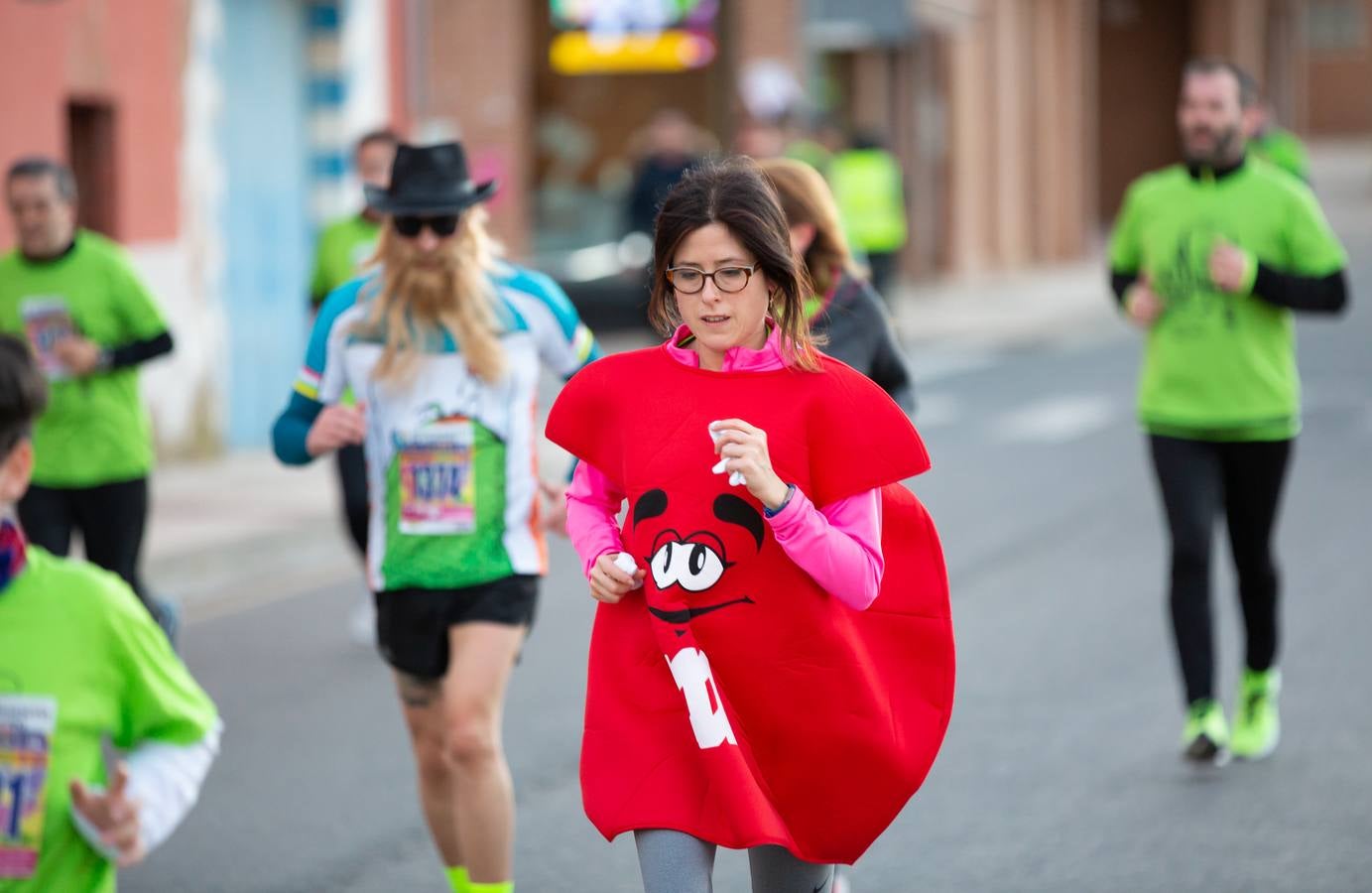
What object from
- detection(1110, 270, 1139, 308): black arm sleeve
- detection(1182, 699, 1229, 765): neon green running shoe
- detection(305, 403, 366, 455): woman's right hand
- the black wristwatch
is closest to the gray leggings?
the black wristwatch

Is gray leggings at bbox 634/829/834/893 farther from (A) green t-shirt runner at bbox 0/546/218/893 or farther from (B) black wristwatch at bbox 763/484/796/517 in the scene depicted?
(A) green t-shirt runner at bbox 0/546/218/893

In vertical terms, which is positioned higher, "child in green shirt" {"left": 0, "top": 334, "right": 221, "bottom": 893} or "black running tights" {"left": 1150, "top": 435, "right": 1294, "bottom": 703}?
"child in green shirt" {"left": 0, "top": 334, "right": 221, "bottom": 893}

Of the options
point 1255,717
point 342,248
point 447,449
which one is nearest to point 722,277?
point 447,449

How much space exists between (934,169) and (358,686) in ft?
88.8

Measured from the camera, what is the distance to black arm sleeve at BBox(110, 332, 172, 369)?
287 inches

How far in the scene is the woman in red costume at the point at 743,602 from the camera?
3801mm

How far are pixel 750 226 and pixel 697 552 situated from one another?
56 cm

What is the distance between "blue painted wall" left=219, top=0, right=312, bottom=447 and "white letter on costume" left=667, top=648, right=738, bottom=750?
12577mm

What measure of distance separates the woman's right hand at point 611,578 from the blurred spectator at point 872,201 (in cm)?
1835

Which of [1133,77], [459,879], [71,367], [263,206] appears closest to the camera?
[459,879]

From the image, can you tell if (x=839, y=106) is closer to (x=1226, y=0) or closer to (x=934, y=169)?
(x=934, y=169)

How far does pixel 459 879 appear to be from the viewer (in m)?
5.37

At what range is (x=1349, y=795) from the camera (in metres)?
6.52

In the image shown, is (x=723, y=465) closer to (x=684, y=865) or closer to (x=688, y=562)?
(x=688, y=562)
